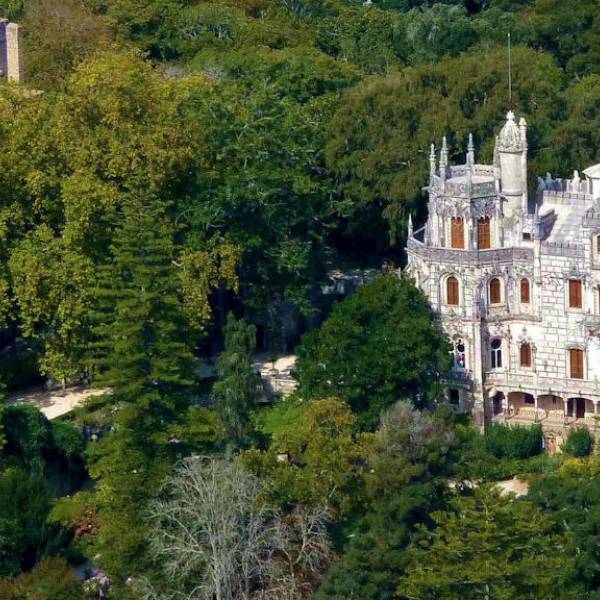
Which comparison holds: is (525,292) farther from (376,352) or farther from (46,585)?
(46,585)

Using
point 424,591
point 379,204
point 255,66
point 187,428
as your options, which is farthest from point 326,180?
point 424,591

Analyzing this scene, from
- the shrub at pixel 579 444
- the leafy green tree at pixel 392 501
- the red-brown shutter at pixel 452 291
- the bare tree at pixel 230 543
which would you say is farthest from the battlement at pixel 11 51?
the bare tree at pixel 230 543

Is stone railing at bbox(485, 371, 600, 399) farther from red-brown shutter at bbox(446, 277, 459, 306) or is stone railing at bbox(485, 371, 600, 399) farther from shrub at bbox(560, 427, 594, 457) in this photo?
red-brown shutter at bbox(446, 277, 459, 306)

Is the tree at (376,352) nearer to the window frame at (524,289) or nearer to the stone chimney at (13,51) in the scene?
the window frame at (524,289)

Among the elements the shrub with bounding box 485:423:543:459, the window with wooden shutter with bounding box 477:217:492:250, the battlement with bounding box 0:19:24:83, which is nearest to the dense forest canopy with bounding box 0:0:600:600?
the shrub with bounding box 485:423:543:459

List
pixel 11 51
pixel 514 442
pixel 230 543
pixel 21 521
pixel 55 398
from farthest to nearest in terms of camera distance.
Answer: pixel 11 51 → pixel 55 398 → pixel 514 442 → pixel 21 521 → pixel 230 543

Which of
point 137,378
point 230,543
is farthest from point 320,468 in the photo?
point 137,378
